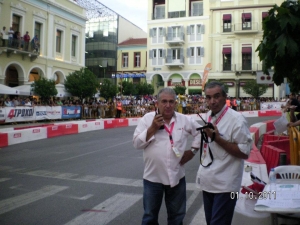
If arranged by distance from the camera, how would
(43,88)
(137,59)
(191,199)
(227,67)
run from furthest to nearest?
(137,59) < (227,67) < (43,88) < (191,199)

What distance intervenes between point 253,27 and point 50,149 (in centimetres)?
4075

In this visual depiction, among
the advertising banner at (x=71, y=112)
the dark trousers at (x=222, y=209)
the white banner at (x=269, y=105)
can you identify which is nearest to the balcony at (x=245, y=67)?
the white banner at (x=269, y=105)

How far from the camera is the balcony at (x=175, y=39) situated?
158ft

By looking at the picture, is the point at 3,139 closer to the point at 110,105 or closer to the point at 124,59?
the point at 110,105

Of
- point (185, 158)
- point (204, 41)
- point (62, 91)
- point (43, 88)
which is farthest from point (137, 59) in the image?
point (185, 158)

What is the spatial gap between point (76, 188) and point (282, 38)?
179 inches

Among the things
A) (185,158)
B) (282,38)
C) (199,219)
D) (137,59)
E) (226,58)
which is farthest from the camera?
(137,59)

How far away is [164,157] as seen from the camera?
10.9ft

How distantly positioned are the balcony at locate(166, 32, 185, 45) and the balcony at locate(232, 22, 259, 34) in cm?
738

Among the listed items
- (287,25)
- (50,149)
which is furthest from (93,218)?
(50,149)

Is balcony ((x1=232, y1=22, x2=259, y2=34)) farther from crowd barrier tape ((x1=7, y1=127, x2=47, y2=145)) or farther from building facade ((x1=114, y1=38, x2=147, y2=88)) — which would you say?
crowd barrier tape ((x1=7, y1=127, x2=47, y2=145))

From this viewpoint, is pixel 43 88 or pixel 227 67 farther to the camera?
pixel 227 67

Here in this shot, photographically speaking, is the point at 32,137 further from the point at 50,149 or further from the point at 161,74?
the point at 161,74

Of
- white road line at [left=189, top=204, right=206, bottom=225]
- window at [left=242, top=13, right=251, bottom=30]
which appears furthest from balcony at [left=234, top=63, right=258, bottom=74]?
white road line at [left=189, top=204, right=206, bottom=225]
